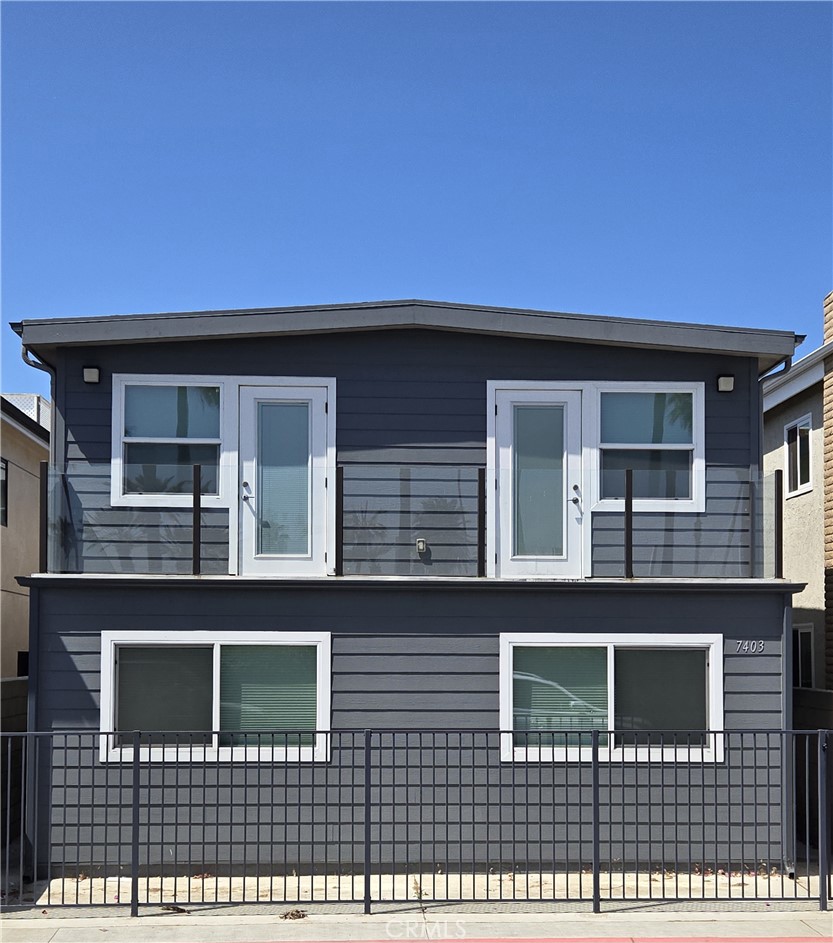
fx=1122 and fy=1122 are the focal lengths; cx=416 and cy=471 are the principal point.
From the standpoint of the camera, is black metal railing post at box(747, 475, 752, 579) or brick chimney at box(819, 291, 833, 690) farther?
brick chimney at box(819, 291, 833, 690)

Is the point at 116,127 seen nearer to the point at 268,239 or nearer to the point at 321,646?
the point at 268,239

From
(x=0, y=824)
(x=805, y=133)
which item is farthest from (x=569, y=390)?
(x=0, y=824)

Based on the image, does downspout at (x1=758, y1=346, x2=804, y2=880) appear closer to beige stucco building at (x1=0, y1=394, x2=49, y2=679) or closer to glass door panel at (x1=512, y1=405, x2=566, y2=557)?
glass door panel at (x1=512, y1=405, x2=566, y2=557)

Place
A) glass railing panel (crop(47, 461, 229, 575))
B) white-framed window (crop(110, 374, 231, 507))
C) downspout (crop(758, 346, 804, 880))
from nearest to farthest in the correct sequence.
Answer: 1. downspout (crop(758, 346, 804, 880))
2. glass railing panel (crop(47, 461, 229, 575))
3. white-framed window (crop(110, 374, 231, 507))

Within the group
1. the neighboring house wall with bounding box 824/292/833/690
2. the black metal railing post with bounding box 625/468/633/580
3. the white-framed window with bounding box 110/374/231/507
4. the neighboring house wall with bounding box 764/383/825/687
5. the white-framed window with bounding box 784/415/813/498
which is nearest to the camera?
the black metal railing post with bounding box 625/468/633/580

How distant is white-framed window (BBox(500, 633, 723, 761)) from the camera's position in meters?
11.0

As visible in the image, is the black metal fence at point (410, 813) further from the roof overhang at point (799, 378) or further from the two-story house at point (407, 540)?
the roof overhang at point (799, 378)

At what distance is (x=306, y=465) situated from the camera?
11445mm

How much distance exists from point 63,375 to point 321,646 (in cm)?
381

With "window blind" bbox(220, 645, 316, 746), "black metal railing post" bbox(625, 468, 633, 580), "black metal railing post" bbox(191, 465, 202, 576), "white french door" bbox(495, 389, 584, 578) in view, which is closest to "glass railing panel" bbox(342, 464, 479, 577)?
"white french door" bbox(495, 389, 584, 578)

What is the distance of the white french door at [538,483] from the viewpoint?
11.4m

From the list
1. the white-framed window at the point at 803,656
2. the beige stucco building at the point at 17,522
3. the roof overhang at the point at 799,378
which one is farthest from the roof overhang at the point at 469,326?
the white-framed window at the point at 803,656

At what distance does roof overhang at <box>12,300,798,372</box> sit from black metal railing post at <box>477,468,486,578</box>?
1.55m

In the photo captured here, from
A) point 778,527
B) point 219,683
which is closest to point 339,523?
point 219,683
